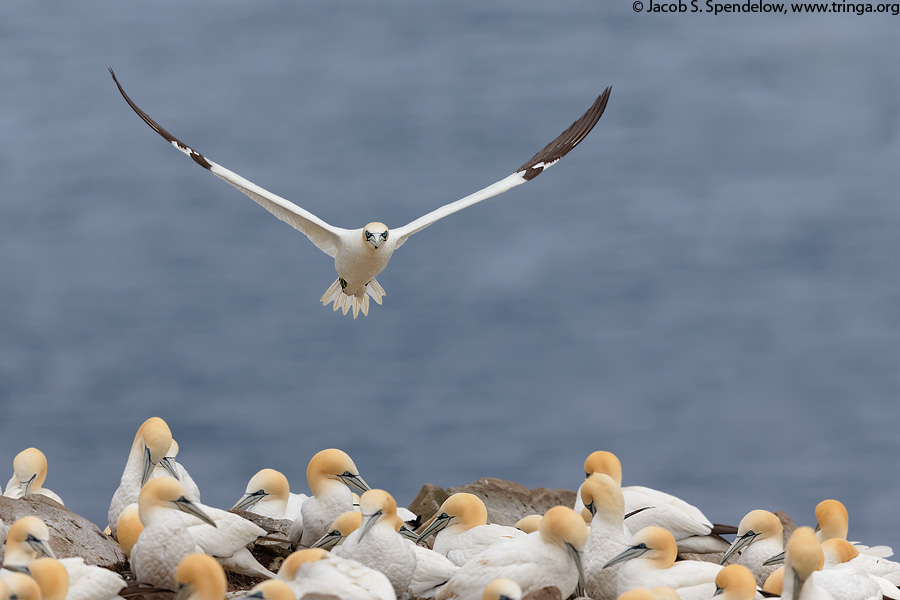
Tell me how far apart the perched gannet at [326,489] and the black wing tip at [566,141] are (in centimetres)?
565

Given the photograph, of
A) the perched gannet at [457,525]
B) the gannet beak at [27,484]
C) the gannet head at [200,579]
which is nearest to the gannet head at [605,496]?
the perched gannet at [457,525]

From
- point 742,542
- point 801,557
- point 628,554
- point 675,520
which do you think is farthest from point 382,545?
point 742,542

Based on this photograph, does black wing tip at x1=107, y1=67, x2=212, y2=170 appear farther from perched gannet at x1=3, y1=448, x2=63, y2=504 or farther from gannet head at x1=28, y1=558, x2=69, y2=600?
gannet head at x1=28, y1=558, x2=69, y2=600

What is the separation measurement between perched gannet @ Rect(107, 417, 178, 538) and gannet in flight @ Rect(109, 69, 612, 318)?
156 inches

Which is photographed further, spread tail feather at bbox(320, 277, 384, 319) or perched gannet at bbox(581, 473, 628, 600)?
spread tail feather at bbox(320, 277, 384, 319)

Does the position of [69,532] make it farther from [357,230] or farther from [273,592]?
[357,230]

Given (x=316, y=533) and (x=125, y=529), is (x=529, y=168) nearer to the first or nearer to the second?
(x=316, y=533)

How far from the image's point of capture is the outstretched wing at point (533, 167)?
45.1ft

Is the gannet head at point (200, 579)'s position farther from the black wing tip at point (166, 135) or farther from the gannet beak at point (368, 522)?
the black wing tip at point (166, 135)

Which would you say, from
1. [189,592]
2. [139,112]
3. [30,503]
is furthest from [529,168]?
[189,592]

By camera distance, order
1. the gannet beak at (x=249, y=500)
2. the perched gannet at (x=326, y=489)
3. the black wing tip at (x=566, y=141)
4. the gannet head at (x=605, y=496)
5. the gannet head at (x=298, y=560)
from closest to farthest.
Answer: the gannet head at (x=298, y=560) → the gannet head at (x=605, y=496) → the perched gannet at (x=326, y=489) → the gannet beak at (x=249, y=500) → the black wing tip at (x=566, y=141)

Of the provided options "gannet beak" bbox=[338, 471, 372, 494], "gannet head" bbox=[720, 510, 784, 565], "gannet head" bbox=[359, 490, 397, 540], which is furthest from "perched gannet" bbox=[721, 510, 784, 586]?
"gannet head" bbox=[359, 490, 397, 540]

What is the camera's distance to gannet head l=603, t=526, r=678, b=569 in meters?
8.17

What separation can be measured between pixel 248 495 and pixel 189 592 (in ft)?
12.0
